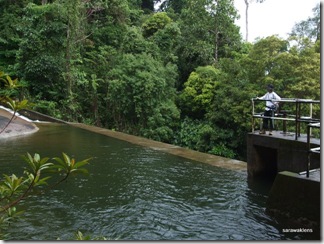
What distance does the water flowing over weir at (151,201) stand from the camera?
473cm

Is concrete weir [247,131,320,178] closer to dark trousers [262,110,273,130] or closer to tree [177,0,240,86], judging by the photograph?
dark trousers [262,110,273,130]

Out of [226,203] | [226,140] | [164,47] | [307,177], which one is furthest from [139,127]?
[307,177]

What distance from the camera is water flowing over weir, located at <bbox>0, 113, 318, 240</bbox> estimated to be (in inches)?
186

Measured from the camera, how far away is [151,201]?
5941 mm

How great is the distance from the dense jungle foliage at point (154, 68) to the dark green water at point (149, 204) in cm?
700

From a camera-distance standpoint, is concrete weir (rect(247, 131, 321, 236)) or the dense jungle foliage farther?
the dense jungle foliage

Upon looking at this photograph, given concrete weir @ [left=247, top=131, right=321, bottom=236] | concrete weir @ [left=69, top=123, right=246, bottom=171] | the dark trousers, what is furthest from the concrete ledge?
concrete weir @ [left=69, top=123, right=246, bottom=171]

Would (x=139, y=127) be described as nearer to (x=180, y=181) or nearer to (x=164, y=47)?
(x=164, y=47)

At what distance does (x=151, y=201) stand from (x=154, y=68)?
459 inches

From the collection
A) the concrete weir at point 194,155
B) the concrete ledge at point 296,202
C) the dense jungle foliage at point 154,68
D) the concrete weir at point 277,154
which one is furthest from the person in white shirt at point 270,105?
the dense jungle foliage at point 154,68

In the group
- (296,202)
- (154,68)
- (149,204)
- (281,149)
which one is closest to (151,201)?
(149,204)

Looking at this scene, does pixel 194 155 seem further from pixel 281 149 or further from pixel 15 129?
pixel 15 129

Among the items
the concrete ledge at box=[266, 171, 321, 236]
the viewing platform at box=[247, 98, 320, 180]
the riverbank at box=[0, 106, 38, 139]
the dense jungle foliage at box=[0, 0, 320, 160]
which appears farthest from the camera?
the dense jungle foliage at box=[0, 0, 320, 160]

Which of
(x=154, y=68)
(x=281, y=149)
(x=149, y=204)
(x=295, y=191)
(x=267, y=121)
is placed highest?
(x=154, y=68)
